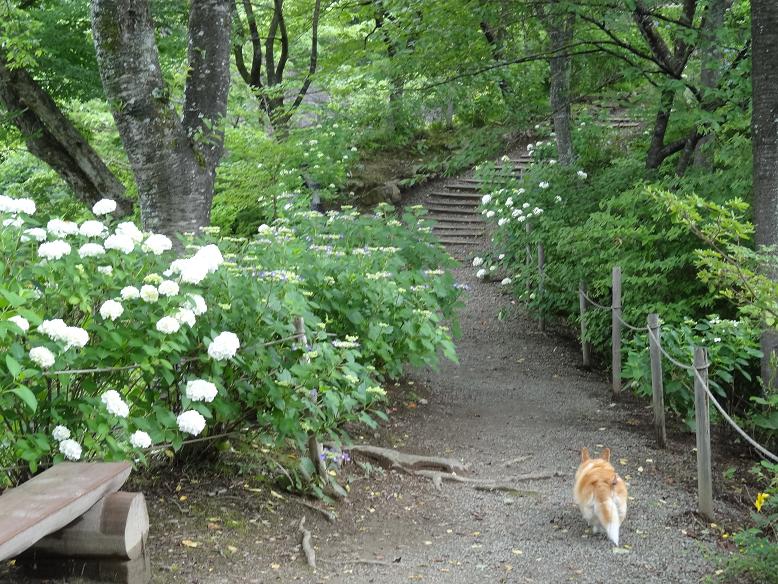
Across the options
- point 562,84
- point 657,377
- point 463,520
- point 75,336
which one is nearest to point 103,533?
point 75,336

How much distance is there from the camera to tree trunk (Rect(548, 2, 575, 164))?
39.1 feet

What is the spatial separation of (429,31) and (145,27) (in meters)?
5.34

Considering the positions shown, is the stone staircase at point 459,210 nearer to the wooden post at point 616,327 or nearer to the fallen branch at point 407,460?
the wooden post at point 616,327

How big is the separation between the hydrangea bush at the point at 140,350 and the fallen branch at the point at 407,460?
0.96 meters

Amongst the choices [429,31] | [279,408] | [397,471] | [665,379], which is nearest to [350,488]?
[397,471]

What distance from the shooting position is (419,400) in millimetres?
8789

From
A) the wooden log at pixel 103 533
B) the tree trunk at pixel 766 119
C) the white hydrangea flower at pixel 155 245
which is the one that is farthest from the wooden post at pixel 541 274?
the wooden log at pixel 103 533

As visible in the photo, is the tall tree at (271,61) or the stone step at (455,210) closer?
the tall tree at (271,61)

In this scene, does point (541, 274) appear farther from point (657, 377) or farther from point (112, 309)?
point (112, 309)

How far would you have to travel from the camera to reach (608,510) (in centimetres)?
496

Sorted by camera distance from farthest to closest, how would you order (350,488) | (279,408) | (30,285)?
(350,488)
(279,408)
(30,285)

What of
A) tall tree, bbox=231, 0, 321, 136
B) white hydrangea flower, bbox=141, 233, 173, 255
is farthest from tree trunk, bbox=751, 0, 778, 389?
tall tree, bbox=231, 0, 321, 136

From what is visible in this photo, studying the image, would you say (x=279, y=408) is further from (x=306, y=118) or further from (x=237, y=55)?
(x=306, y=118)

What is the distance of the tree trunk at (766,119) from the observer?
730 cm
